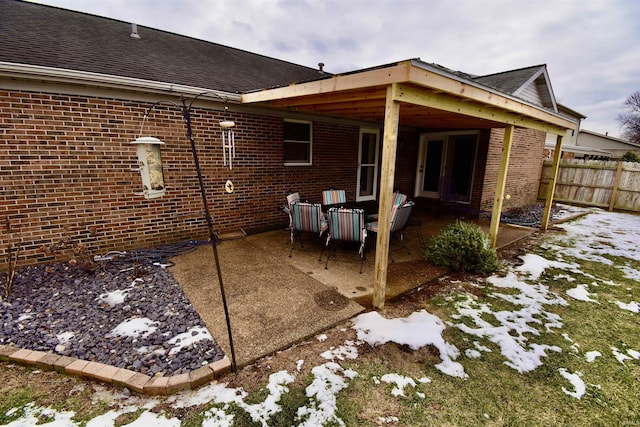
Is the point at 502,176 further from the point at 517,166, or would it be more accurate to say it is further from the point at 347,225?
the point at 517,166

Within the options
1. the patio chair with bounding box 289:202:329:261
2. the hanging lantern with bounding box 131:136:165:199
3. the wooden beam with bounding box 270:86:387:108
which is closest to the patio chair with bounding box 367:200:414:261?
the patio chair with bounding box 289:202:329:261

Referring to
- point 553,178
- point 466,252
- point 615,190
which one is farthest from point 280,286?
point 615,190

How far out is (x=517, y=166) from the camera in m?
9.72

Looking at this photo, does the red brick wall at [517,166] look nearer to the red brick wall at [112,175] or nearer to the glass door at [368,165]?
the glass door at [368,165]

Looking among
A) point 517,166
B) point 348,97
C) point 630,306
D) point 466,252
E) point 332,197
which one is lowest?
point 630,306

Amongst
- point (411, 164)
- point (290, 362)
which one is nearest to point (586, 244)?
point (411, 164)

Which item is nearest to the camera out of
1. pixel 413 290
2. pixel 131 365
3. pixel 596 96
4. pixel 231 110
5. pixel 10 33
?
pixel 131 365

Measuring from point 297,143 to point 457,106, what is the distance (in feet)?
12.3

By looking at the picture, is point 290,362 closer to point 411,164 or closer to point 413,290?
point 413,290

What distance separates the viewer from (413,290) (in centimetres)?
389

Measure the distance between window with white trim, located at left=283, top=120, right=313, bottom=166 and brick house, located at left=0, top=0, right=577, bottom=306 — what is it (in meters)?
0.03

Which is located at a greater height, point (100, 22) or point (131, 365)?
point (100, 22)

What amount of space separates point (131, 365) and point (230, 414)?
101cm

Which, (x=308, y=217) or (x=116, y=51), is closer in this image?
(x=308, y=217)
